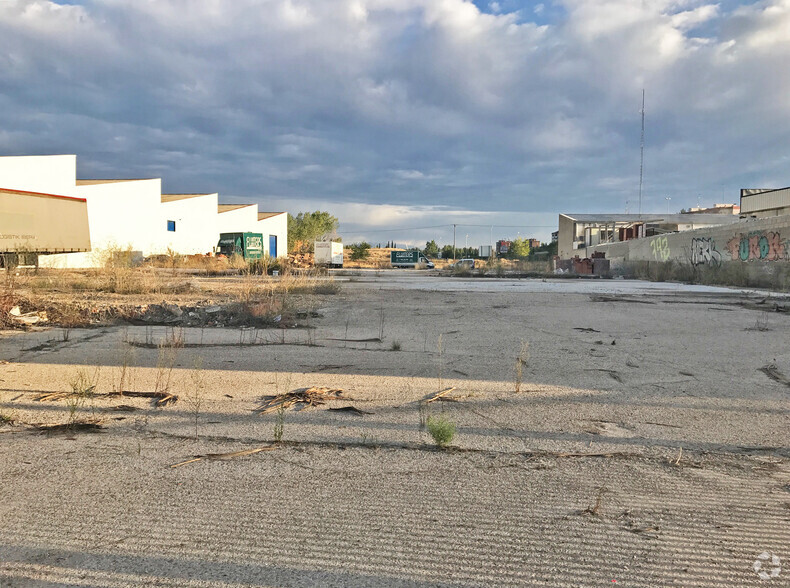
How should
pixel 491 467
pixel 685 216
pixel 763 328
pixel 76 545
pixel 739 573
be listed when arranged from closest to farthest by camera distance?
pixel 739 573 < pixel 76 545 < pixel 491 467 < pixel 763 328 < pixel 685 216

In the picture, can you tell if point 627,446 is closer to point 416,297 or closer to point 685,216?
point 416,297

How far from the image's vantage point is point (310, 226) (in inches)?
4476

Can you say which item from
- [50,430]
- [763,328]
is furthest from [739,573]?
[763,328]

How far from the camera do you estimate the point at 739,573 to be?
2568 mm

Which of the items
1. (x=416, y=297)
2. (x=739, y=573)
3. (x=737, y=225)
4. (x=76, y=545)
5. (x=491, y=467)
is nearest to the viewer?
(x=739, y=573)

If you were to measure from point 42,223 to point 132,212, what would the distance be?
18.9 m

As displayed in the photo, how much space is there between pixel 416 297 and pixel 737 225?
21.0 m

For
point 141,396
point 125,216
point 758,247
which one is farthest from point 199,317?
point 125,216

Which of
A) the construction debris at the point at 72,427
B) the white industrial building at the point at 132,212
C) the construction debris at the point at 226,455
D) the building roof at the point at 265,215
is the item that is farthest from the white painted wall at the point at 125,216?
the construction debris at the point at 226,455

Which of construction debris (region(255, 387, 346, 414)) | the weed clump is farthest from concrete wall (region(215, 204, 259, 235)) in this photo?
the weed clump

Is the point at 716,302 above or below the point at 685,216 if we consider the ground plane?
below

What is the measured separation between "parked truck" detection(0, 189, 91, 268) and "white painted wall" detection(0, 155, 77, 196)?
455 centimetres

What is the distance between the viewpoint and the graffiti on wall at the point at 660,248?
39.4 meters

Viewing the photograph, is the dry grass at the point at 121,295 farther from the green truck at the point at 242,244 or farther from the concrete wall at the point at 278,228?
the concrete wall at the point at 278,228
